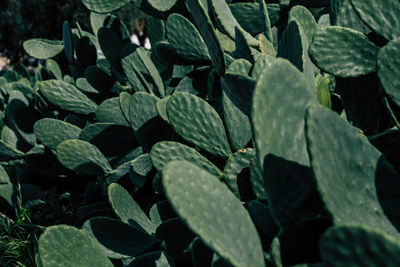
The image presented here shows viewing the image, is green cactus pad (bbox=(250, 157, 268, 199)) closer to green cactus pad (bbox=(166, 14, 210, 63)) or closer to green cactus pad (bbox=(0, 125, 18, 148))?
green cactus pad (bbox=(166, 14, 210, 63))

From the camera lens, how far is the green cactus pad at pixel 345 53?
711 millimetres

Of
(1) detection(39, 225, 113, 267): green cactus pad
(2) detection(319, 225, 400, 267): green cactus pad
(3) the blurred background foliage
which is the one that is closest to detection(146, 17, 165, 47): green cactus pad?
(1) detection(39, 225, 113, 267): green cactus pad

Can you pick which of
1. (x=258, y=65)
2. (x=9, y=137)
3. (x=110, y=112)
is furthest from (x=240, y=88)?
(x=9, y=137)

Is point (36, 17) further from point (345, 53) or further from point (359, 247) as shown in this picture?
point (359, 247)

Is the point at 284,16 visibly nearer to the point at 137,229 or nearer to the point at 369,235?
the point at 137,229

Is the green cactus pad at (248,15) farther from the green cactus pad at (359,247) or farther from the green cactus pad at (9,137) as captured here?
the green cactus pad at (9,137)

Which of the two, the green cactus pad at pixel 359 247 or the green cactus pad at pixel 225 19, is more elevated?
the green cactus pad at pixel 225 19

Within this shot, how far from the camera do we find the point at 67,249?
69 cm

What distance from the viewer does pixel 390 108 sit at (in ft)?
2.18

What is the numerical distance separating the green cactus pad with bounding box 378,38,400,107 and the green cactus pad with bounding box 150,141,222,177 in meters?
0.39

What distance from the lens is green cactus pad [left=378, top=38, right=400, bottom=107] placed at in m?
0.62

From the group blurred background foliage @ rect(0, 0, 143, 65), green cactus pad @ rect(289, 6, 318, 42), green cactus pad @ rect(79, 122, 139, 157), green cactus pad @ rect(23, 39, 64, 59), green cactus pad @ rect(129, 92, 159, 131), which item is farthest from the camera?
blurred background foliage @ rect(0, 0, 143, 65)

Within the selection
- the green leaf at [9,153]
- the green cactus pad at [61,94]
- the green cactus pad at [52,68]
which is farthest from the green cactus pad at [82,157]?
the green cactus pad at [52,68]

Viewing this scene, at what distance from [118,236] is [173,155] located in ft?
0.80
